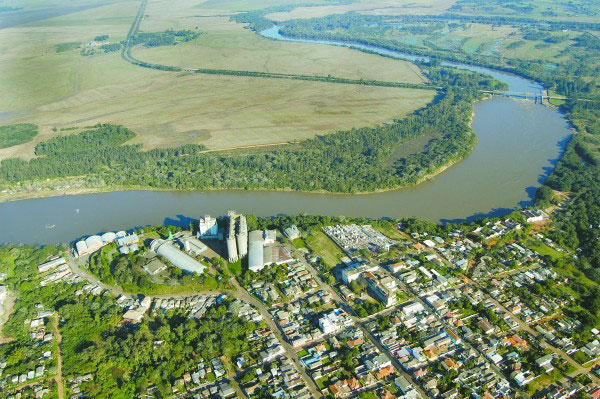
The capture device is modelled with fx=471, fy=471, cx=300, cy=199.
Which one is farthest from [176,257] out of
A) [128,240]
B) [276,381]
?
[276,381]

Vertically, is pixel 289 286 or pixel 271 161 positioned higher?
pixel 271 161

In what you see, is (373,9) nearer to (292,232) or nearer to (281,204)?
(281,204)

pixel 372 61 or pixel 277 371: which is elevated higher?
pixel 372 61

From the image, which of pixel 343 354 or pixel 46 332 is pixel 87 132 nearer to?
pixel 46 332

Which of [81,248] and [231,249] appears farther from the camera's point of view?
[81,248]

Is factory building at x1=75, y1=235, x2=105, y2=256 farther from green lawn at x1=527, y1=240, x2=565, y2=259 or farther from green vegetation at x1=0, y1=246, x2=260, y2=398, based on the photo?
green lawn at x1=527, y1=240, x2=565, y2=259

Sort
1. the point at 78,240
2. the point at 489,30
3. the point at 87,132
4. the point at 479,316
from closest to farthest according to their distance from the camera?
1. the point at 479,316
2. the point at 78,240
3. the point at 87,132
4. the point at 489,30

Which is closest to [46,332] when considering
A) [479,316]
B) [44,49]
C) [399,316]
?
[399,316]
